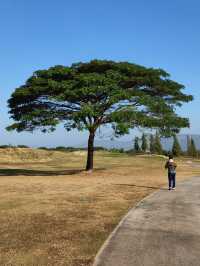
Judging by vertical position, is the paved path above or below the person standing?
below

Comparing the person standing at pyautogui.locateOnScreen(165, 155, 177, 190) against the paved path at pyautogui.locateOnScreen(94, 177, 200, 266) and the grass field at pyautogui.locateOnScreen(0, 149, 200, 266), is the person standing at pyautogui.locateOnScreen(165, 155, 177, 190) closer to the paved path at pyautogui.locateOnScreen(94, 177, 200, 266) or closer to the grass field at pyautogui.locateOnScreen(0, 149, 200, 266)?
the grass field at pyautogui.locateOnScreen(0, 149, 200, 266)

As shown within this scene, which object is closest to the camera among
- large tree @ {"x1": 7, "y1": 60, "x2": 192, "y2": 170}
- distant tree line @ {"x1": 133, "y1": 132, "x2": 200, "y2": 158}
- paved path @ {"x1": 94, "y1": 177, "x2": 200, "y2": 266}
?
paved path @ {"x1": 94, "y1": 177, "x2": 200, "y2": 266}

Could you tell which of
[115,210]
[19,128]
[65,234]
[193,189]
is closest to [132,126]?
[19,128]

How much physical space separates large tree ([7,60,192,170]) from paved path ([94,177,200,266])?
17546 mm

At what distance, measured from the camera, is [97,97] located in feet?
117

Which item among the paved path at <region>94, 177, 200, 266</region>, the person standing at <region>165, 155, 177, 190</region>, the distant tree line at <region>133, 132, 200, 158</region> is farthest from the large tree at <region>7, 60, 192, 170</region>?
the distant tree line at <region>133, 132, 200, 158</region>

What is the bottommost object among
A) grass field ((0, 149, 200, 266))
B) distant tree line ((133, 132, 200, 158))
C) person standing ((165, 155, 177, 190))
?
grass field ((0, 149, 200, 266))

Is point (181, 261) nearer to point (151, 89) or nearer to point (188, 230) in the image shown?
point (188, 230)

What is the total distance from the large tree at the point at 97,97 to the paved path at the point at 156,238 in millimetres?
17546

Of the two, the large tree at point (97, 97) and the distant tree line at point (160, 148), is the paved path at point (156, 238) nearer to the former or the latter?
the large tree at point (97, 97)

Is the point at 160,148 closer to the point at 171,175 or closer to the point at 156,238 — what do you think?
the point at 171,175

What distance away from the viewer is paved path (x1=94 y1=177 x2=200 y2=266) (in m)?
9.19

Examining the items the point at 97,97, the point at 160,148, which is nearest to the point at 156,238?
the point at 97,97

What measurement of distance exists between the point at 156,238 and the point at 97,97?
82.6ft
